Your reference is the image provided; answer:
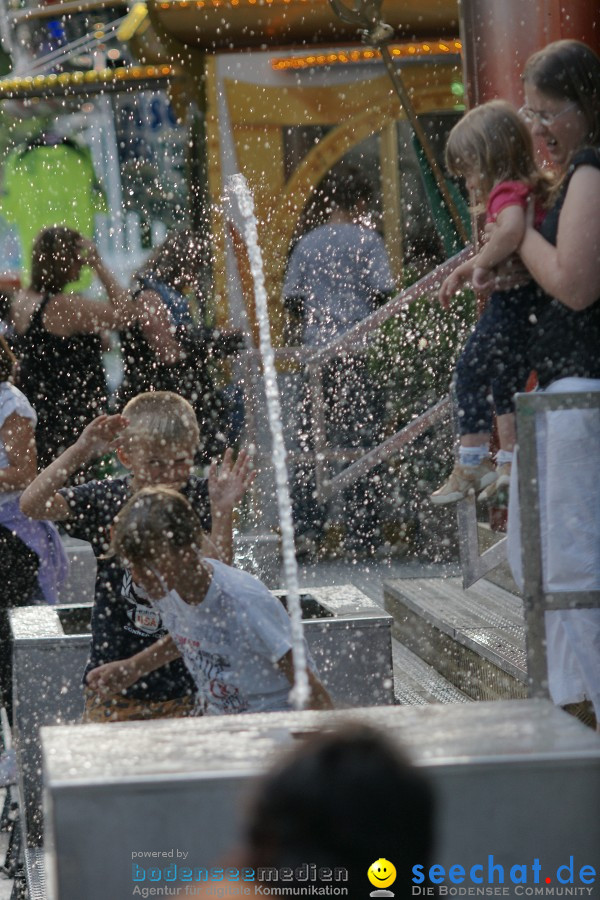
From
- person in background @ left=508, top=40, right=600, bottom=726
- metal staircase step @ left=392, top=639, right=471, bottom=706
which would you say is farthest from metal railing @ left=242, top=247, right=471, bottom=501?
person in background @ left=508, top=40, right=600, bottom=726

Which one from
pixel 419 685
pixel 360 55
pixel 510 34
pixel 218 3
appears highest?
pixel 218 3

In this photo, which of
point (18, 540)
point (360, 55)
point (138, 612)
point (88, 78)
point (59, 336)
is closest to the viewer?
point (138, 612)

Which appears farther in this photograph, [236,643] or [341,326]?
[341,326]

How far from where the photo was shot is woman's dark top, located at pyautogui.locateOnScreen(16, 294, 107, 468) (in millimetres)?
6406

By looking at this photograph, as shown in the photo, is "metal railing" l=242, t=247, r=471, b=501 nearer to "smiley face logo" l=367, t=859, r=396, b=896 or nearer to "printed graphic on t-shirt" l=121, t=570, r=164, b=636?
"printed graphic on t-shirt" l=121, t=570, r=164, b=636

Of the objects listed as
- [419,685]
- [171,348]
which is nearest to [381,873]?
[419,685]

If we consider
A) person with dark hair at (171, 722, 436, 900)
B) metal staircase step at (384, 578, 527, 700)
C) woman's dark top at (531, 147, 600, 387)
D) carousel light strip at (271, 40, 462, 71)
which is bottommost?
metal staircase step at (384, 578, 527, 700)

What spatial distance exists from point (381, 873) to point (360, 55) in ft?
32.0

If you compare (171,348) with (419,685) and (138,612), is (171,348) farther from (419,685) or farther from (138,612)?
(138,612)

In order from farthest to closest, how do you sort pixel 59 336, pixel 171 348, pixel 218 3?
pixel 218 3
pixel 171 348
pixel 59 336

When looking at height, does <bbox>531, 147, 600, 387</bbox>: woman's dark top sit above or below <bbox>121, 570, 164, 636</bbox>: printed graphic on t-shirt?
above

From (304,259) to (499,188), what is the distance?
18.3ft

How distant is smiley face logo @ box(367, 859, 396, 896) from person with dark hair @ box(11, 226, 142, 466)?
4.86m

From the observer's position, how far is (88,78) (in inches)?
465
